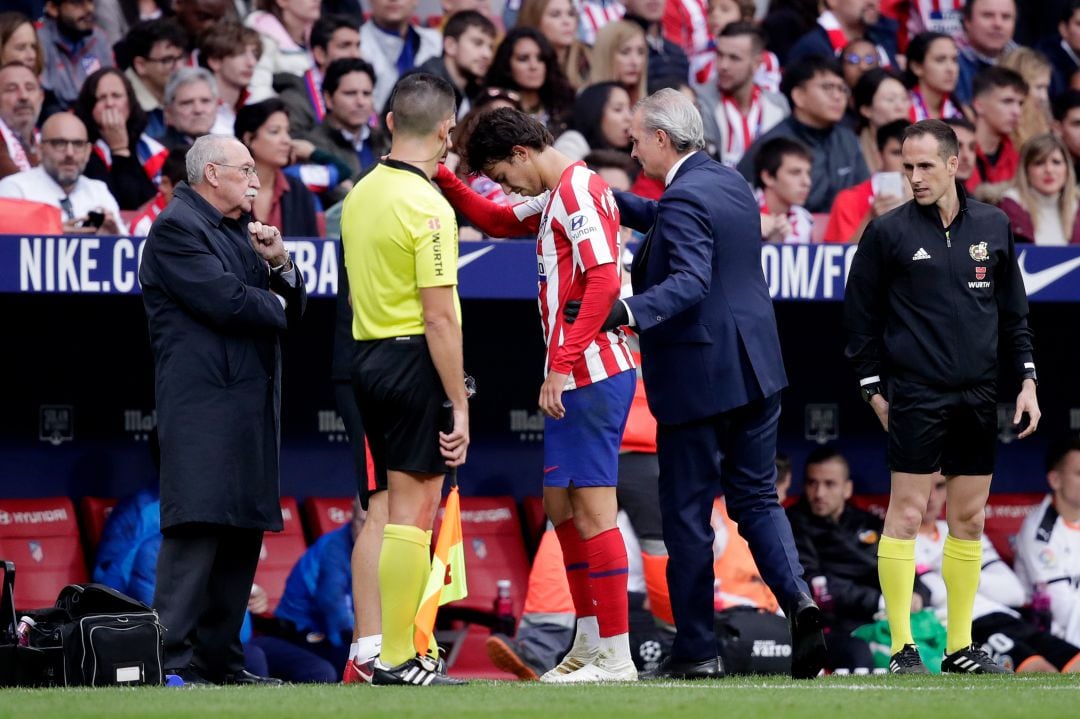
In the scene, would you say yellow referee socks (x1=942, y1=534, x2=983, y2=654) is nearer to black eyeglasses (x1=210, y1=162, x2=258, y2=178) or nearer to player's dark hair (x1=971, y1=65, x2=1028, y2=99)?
black eyeglasses (x1=210, y1=162, x2=258, y2=178)

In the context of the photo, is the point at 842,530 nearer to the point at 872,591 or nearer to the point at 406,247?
the point at 872,591

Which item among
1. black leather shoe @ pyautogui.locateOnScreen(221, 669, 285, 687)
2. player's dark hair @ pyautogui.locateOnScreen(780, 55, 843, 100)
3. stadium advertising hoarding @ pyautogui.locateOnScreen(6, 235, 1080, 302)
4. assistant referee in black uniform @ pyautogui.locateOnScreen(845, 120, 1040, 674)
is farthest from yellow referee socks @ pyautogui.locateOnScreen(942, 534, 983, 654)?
player's dark hair @ pyautogui.locateOnScreen(780, 55, 843, 100)

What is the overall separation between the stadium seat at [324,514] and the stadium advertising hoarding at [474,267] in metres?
1.54

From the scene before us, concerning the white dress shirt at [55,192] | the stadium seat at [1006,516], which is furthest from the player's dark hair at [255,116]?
the stadium seat at [1006,516]

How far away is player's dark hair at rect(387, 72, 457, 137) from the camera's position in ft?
18.7

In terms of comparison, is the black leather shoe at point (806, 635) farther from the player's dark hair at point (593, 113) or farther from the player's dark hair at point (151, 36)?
the player's dark hair at point (151, 36)

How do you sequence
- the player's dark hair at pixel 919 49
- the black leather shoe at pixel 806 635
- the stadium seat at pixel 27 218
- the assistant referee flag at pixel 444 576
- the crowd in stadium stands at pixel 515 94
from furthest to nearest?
1. the player's dark hair at pixel 919 49
2. the crowd in stadium stands at pixel 515 94
3. the stadium seat at pixel 27 218
4. the assistant referee flag at pixel 444 576
5. the black leather shoe at pixel 806 635

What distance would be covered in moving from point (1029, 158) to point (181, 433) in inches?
225

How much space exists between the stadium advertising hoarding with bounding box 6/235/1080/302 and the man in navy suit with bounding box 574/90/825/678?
1.32 m

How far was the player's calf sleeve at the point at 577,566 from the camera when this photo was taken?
616 cm

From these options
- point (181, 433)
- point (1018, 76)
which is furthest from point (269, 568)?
point (1018, 76)

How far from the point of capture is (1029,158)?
1002 centimetres

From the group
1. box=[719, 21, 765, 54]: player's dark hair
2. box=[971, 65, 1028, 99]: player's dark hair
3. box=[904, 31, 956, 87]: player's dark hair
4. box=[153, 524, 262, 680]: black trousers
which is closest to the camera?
box=[153, 524, 262, 680]: black trousers

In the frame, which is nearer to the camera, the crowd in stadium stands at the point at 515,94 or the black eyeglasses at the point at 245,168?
the black eyeglasses at the point at 245,168
